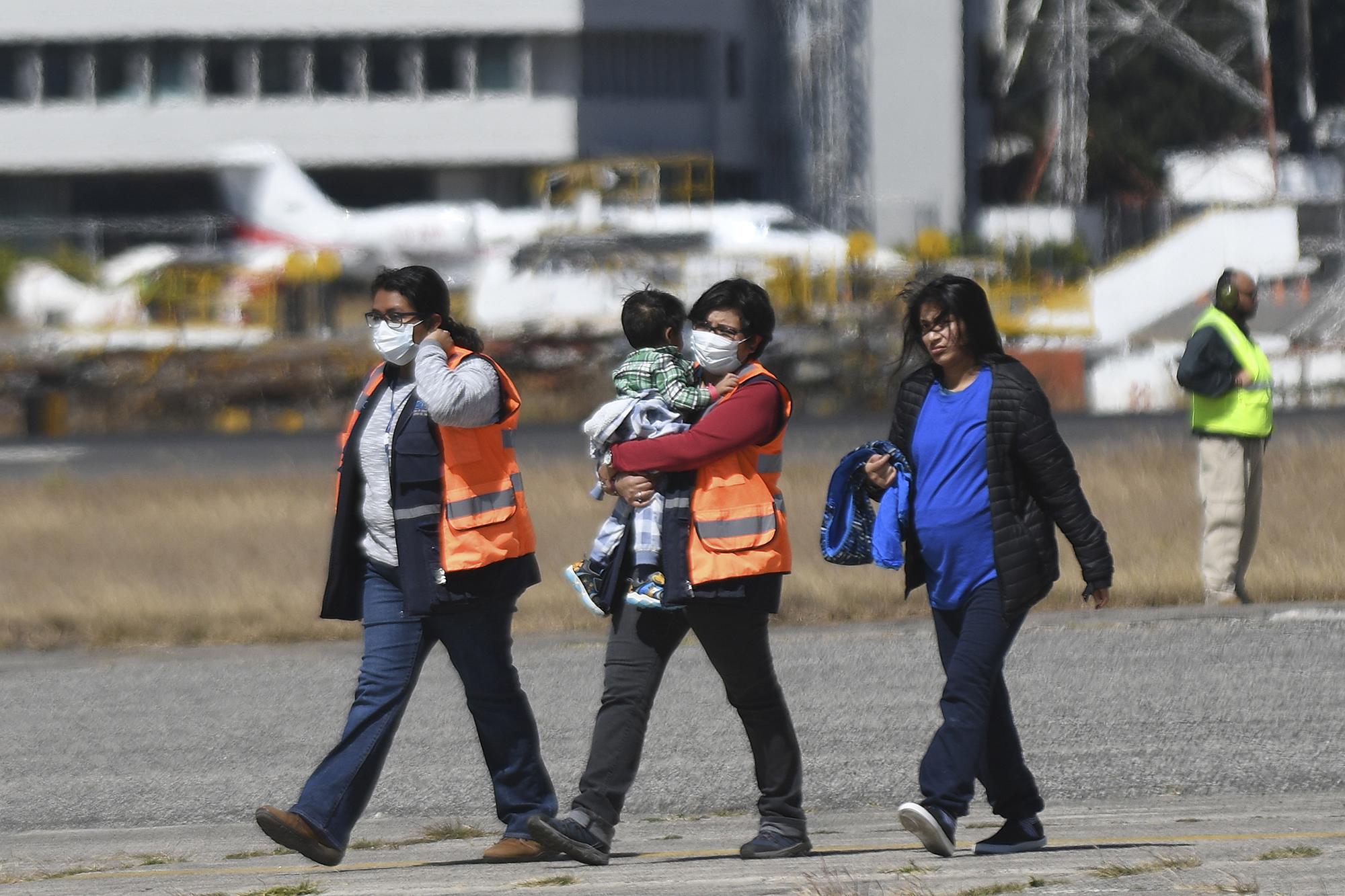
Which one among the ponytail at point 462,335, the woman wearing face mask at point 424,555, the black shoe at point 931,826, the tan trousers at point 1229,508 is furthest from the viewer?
the tan trousers at point 1229,508

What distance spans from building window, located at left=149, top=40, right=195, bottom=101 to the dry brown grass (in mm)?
41984

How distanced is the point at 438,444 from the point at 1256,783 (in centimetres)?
342

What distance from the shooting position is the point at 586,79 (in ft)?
219

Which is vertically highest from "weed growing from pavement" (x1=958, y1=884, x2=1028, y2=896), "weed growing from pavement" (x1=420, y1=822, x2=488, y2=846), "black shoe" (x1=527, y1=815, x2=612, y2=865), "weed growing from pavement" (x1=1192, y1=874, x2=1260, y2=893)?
"weed growing from pavement" (x1=1192, y1=874, x2=1260, y2=893)

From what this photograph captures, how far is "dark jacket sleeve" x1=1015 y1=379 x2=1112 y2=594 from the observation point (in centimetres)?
675

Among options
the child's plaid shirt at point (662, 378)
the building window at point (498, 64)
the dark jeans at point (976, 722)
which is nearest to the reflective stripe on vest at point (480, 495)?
the child's plaid shirt at point (662, 378)

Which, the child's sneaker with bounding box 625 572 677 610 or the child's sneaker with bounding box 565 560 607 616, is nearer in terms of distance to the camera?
the child's sneaker with bounding box 625 572 677 610

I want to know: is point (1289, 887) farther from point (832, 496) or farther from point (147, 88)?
point (147, 88)

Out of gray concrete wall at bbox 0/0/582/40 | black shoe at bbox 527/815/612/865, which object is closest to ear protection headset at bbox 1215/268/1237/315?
black shoe at bbox 527/815/612/865

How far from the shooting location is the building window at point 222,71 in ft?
222

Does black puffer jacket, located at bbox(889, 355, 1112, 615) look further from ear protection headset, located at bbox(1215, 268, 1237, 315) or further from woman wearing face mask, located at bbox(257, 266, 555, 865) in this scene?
ear protection headset, located at bbox(1215, 268, 1237, 315)

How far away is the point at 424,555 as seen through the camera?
7023mm

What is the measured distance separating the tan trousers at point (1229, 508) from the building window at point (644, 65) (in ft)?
180

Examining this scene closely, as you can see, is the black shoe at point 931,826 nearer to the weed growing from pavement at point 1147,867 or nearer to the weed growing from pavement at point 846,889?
the weed growing from pavement at point 846,889
